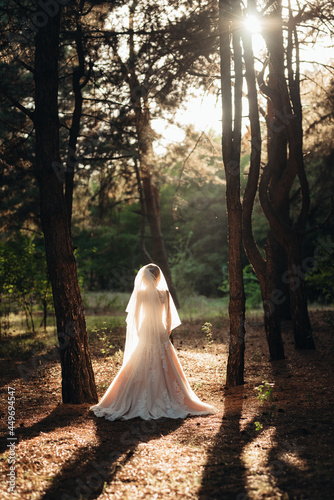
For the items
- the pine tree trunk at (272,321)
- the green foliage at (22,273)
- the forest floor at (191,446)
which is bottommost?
the forest floor at (191,446)

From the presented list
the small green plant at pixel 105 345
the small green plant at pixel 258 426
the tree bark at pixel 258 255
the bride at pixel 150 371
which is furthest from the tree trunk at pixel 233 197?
the small green plant at pixel 105 345

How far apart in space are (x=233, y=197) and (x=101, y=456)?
4750 mm

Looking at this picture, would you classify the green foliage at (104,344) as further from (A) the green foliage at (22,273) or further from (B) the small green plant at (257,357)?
(B) the small green plant at (257,357)

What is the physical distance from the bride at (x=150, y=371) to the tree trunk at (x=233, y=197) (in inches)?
49.1

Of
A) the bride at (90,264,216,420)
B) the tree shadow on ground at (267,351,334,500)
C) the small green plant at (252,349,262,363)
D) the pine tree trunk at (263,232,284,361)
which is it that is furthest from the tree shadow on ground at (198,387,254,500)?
the small green plant at (252,349,262,363)

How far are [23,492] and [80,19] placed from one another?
29.6ft

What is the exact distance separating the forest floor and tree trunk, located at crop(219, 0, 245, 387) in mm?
690

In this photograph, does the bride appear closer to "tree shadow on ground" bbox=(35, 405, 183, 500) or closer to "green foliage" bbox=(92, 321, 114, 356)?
"tree shadow on ground" bbox=(35, 405, 183, 500)

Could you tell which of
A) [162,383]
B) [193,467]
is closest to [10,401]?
[162,383]

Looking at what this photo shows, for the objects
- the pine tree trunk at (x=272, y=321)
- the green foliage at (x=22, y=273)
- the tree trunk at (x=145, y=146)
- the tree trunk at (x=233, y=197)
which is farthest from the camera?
the green foliage at (x=22, y=273)

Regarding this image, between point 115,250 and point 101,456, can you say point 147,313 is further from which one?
point 115,250

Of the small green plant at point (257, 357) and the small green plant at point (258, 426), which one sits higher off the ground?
the small green plant at point (258, 426)

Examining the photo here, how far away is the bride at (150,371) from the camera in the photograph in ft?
22.8

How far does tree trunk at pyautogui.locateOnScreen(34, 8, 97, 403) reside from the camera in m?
7.59
